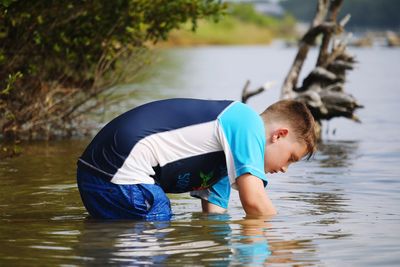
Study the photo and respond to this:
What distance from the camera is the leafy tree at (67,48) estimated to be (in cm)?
1290

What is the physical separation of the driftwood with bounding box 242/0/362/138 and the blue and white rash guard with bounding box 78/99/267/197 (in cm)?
780

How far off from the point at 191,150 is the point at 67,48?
6.91m

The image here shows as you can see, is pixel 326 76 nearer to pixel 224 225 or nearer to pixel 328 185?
pixel 328 185

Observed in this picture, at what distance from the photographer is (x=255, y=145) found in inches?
269

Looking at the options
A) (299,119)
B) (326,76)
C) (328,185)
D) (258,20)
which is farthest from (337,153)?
(258,20)

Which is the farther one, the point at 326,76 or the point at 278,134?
the point at 326,76

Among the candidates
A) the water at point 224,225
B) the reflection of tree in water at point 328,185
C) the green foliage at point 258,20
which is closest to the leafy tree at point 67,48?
the water at point 224,225

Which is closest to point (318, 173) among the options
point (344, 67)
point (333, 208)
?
point (333, 208)

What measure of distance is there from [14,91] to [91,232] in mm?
6436

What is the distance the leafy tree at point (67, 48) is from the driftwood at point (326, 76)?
1.94 meters

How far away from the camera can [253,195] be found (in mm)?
6988

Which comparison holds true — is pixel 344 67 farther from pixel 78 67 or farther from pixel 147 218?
pixel 147 218

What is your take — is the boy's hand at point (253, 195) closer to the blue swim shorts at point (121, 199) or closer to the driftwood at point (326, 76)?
the blue swim shorts at point (121, 199)

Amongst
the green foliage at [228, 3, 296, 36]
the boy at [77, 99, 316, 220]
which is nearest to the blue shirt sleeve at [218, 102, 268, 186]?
the boy at [77, 99, 316, 220]
